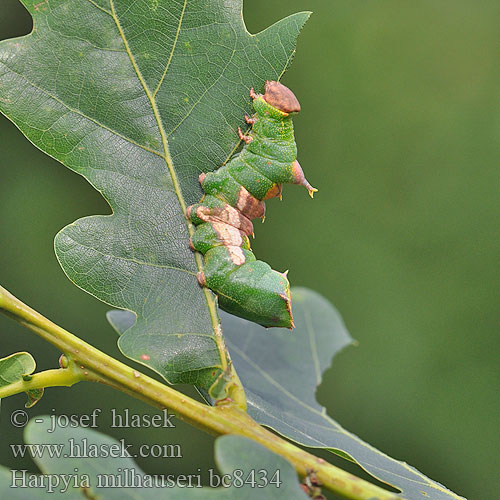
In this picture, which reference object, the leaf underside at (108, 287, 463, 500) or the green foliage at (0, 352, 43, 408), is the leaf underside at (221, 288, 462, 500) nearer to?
the leaf underside at (108, 287, 463, 500)

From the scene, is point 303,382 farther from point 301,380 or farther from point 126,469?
point 126,469

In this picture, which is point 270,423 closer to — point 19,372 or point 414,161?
point 19,372

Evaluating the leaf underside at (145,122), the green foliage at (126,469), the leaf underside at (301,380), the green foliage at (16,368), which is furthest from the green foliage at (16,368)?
the leaf underside at (301,380)

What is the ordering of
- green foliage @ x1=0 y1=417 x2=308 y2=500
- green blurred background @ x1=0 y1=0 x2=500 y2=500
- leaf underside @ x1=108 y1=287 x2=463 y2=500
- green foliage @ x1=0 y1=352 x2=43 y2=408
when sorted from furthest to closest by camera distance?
green blurred background @ x1=0 y1=0 x2=500 y2=500 < leaf underside @ x1=108 y1=287 x2=463 y2=500 < green foliage @ x1=0 y1=352 x2=43 y2=408 < green foliage @ x1=0 y1=417 x2=308 y2=500

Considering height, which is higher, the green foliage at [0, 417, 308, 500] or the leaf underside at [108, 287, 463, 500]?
the green foliage at [0, 417, 308, 500]

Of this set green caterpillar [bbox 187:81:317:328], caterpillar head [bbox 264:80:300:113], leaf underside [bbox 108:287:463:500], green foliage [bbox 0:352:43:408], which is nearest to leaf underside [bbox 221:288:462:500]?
leaf underside [bbox 108:287:463:500]
